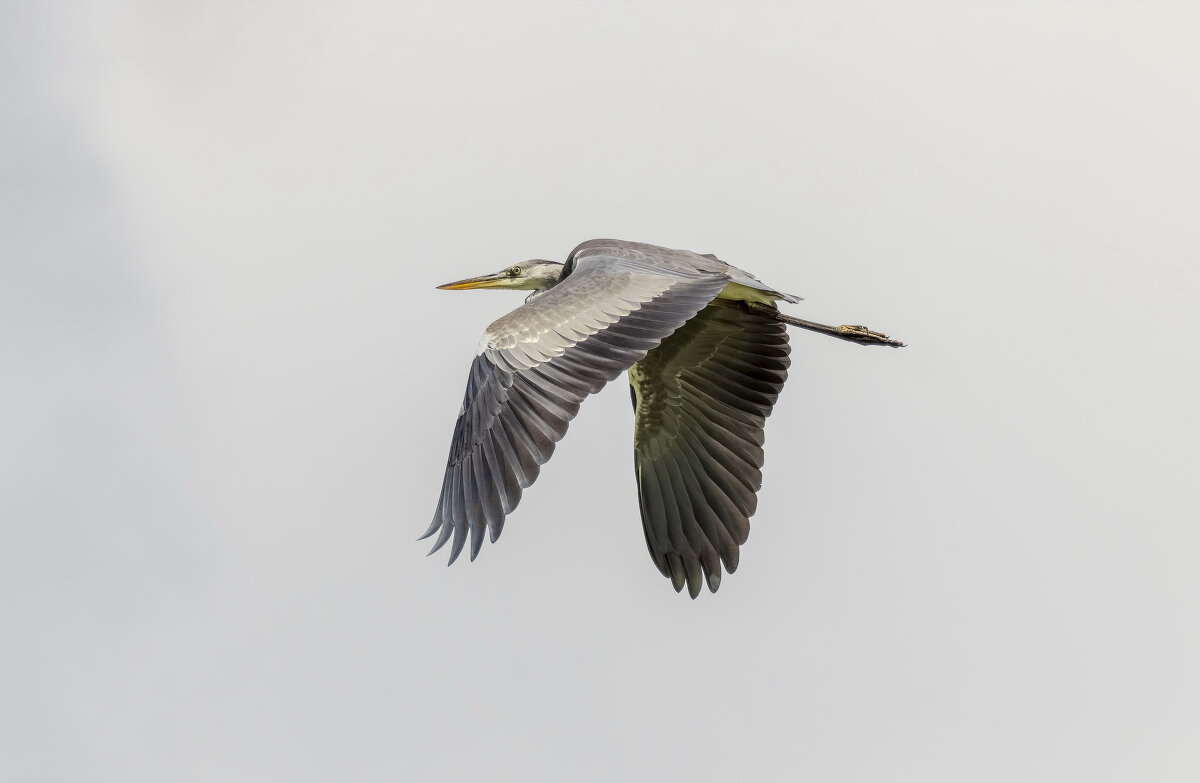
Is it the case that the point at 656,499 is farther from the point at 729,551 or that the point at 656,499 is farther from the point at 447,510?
the point at 447,510

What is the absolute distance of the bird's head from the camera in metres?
12.4

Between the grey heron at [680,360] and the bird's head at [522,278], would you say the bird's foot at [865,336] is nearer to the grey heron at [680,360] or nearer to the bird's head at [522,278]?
the grey heron at [680,360]

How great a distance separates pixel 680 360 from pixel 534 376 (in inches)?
109

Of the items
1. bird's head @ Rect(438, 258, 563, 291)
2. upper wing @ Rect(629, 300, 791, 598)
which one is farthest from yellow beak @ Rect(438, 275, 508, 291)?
upper wing @ Rect(629, 300, 791, 598)

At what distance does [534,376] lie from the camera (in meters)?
8.40

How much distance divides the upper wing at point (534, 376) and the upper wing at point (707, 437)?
140 cm

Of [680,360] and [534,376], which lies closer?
[534,376]

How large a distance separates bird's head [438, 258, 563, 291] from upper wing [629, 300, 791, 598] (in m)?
1.72

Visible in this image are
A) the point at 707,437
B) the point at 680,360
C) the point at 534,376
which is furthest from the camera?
the point at 680,360

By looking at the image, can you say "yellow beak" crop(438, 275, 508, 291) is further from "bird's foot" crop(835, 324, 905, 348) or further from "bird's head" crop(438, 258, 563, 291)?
"bird's foot" crop(835, 324, 905, 348)

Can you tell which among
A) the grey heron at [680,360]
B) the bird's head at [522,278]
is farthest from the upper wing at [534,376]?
the bird's head at [522,278]

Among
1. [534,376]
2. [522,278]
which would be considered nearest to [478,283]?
[522,278]

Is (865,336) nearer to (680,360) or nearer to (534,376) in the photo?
(680,360)

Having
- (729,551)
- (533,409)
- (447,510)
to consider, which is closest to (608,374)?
(533,409)
